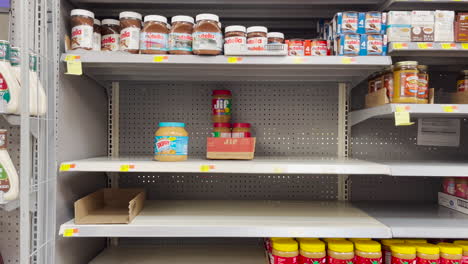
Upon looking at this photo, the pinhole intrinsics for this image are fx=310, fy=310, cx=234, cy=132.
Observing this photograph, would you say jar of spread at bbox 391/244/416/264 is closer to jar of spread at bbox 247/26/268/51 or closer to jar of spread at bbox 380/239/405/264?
jar of spread at bbox 380/239/405/264

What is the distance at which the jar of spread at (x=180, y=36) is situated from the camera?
1547 mm

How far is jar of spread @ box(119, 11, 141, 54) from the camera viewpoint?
5.12 ft

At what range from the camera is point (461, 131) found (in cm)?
213

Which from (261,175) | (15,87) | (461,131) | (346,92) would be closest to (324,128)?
(346,92)

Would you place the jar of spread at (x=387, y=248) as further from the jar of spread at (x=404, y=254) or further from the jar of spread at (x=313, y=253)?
the jar of spread at (x=313, y=253)

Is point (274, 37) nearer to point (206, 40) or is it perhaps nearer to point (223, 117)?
point (206, 40)

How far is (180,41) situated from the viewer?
5.09 ft

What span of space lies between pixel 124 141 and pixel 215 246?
0.93 m

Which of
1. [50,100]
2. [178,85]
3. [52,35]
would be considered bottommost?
[50,100]

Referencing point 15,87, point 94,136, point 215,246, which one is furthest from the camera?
point 215,246

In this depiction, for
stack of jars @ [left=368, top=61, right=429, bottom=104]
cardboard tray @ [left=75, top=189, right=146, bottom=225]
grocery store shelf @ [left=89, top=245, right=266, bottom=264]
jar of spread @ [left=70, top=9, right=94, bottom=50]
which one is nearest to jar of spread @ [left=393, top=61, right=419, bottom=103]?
stack of jars @ [left=368, top=61, right=429, bottom=104]

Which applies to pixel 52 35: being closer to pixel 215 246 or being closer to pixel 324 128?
pixel 215 246

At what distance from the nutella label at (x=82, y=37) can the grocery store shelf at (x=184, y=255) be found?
1.20m

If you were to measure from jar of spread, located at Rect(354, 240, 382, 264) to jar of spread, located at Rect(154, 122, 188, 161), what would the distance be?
3.32ft
